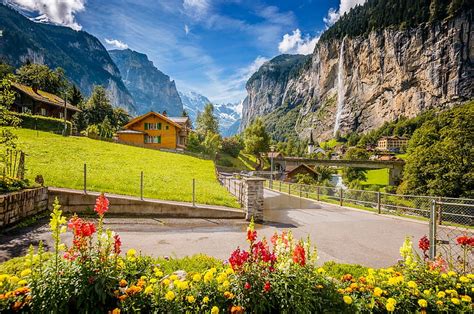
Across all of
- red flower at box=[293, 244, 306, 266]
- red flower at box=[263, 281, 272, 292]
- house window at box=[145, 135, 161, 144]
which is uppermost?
house window at box=[145, 135, 161, 144]

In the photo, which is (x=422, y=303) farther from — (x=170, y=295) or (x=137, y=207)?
(x=137, y=207)

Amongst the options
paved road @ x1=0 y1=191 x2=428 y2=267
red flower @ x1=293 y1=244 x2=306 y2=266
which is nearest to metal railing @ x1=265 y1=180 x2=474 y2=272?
paved road @ x1=0 y1=191 x2=428 y2=267

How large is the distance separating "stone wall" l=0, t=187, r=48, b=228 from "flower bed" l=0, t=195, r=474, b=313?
5773mm

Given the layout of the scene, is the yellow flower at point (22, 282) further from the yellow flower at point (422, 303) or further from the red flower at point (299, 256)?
the yellow flower at point (422, 303)

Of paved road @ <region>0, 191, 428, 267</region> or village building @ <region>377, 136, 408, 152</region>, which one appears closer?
paved road @ <region>0, 191, 428, 267</region>

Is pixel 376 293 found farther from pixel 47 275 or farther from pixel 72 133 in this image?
pixel 72 133

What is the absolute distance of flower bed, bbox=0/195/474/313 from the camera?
3084mm

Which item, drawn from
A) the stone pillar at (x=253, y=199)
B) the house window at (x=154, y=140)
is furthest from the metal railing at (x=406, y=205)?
the house window at (x=154, y=140)

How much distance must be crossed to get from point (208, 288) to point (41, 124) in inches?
1526

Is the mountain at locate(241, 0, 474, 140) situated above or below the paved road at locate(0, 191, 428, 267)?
above

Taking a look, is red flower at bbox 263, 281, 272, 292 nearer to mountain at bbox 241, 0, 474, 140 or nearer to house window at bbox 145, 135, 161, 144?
house window at bbox 145, 135, 161, 144

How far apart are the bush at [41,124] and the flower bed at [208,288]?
118ft

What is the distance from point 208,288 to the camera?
3.40 metres

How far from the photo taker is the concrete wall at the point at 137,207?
33.4ft
